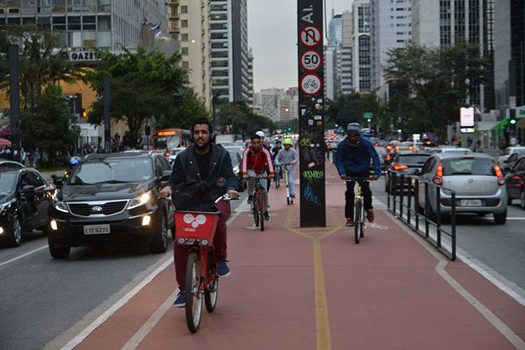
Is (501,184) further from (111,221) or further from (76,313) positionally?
(76,313)

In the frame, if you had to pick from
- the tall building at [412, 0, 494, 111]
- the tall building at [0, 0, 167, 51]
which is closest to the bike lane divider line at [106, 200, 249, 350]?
the tall building at [0, 0, 167, 51]

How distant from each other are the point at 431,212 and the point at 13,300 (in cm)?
738

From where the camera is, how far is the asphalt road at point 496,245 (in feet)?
35.0

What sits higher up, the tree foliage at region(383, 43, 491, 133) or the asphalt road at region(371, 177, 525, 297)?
the tree foliage at region(383, 43, 491, 133)

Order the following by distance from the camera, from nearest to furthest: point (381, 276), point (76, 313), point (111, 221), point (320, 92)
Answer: point (76, 313) < point (381, 276) < point (111, 221) < point (320, 92)

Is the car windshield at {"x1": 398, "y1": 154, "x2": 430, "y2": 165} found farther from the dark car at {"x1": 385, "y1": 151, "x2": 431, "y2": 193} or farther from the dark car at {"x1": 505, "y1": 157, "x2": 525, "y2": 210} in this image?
the dark car at {"x1": 505, "y1": 157, "x2": 525, "y2": 210}

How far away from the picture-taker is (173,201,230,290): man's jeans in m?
7.54

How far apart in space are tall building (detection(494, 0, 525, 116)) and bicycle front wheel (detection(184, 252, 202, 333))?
65.7 meters

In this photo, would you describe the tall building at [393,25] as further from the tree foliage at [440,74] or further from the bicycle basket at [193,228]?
the bicycle basket at [193,228]

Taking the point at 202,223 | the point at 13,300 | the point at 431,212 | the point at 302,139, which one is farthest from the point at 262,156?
the point at 202,223

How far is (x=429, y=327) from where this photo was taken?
732 cm

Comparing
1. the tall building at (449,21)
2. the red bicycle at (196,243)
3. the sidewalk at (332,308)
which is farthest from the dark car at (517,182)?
the tall building at (449,21)

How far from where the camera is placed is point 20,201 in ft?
51.5

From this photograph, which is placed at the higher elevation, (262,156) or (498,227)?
(262,156)
